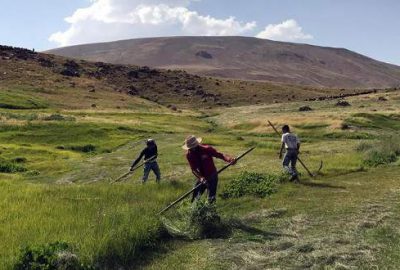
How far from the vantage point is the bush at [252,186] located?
2311cm

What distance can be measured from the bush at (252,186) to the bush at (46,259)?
36.0 ft

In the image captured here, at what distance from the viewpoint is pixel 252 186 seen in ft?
78.0

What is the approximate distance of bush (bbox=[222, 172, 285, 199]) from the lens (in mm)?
23109

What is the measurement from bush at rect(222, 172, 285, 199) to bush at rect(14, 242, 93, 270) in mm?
10980

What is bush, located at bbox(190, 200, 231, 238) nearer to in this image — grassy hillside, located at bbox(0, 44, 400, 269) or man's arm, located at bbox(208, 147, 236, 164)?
grassy hillside, located at bbox(0, 44, 400, 269)

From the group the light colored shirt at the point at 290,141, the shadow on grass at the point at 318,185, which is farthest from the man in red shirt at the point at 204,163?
the light colored shirt at the point at 290,141

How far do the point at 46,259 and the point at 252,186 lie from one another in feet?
40.7

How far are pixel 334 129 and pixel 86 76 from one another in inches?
4366

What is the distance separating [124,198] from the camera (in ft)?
70.9

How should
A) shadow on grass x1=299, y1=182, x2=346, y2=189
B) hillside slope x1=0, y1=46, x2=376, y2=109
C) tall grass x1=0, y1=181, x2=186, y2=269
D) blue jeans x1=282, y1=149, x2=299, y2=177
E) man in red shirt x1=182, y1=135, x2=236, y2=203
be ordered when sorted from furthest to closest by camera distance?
hillside slope x1=0, y1=46, x2=376, y2=109
blue jeans x1=282, y1=149, x2=299, y2=177
shadow on grass x1=299, y1=182, x2=346, y2=189
man in red shirt x1=182, y1=135, x2=236, y2=203
tall grass x1=0, y1=181, x2=186, y2=269

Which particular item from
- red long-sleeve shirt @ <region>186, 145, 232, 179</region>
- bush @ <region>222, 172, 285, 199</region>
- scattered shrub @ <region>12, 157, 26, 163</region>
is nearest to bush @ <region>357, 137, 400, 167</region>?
bush @ <region>222, 172, 285, 199</region>

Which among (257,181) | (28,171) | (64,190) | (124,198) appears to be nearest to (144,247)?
(124,198)

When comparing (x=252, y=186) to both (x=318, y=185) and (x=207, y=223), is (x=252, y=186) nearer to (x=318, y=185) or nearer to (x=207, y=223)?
(x=318, y=185)

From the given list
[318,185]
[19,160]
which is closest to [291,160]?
[318,185]
